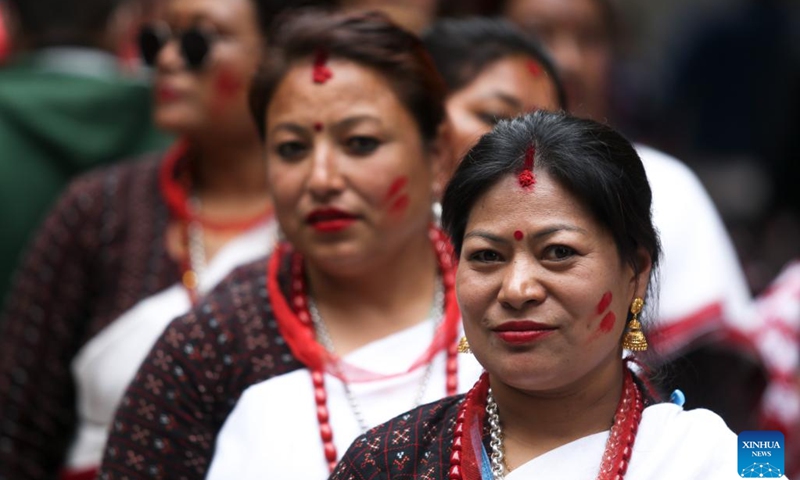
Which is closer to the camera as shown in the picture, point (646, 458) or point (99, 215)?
point (646, 458)

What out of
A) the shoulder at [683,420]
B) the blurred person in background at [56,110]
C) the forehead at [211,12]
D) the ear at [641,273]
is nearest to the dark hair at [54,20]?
the blurred person in background at [56,110]

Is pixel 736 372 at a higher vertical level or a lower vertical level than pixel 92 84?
lower

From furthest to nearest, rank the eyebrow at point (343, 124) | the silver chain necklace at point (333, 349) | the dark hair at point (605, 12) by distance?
the dark hair at point (605, 12) < the eyebrow at point (343, 124) < the silver chain necklace at point (333, 349)

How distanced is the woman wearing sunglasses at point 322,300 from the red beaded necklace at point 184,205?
839 millimetres

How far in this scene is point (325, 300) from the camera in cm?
351

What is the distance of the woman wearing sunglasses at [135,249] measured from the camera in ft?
13.8

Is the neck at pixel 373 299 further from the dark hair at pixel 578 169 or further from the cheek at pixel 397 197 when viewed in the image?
the dark hair at pixel 578 169

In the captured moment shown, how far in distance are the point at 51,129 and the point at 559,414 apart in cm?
295

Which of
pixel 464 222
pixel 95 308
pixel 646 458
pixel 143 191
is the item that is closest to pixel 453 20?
pixel 143 191

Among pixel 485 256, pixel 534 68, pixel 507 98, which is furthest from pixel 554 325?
pixel 534 68

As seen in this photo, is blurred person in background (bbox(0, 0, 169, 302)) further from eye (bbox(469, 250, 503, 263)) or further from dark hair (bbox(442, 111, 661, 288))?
eye (bbox(469, 250, 503, 263))

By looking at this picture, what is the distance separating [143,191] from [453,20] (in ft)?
3.46

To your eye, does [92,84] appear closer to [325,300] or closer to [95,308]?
[95,308]

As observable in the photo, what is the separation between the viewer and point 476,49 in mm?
4086
